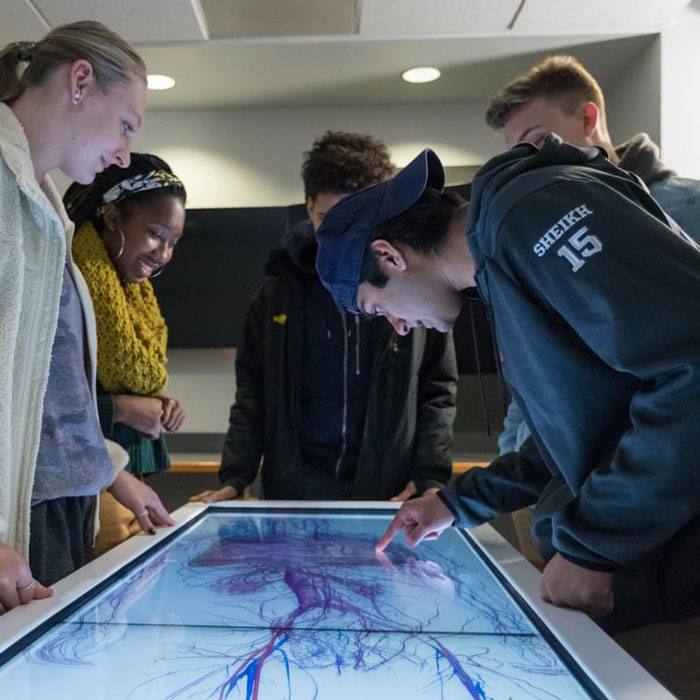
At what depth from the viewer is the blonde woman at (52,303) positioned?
0.88m

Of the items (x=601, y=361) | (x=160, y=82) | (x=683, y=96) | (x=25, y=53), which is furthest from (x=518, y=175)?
(x=160, y=82)

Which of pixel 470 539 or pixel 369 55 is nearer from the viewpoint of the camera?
pixel 470 539

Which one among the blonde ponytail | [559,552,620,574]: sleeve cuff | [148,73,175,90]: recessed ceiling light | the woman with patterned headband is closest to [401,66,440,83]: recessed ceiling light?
[148,73,175,90]: recessed ceiling light

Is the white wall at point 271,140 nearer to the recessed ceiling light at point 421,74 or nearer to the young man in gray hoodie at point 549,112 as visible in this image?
the recessed ceiling light at point 421,74

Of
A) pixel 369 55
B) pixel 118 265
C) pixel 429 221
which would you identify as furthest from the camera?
pixel 369 55

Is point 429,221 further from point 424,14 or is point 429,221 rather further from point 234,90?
point 234,90

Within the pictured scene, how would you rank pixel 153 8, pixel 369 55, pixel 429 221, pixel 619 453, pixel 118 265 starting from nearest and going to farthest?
pixel 619 453 < pixel 429 221 < pixel 118 265 < pixel 153 8 < pixel 369 55

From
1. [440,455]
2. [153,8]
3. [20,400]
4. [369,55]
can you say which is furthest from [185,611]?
[369,55]

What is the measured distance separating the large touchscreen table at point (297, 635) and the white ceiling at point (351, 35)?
5.96 ft

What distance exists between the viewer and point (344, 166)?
62.0 inches

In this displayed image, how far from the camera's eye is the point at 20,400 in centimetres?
88

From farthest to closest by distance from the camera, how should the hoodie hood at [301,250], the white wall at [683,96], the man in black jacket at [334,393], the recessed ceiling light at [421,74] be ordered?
the recessed ceiling light at [421,74], the white wall at [683,96], the hoodie hood at [301,250], the man in black jacket at [334,393]

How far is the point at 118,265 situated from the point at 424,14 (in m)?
1.34

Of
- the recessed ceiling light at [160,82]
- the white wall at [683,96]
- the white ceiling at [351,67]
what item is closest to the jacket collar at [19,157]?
the white ceiling at [351,67]
